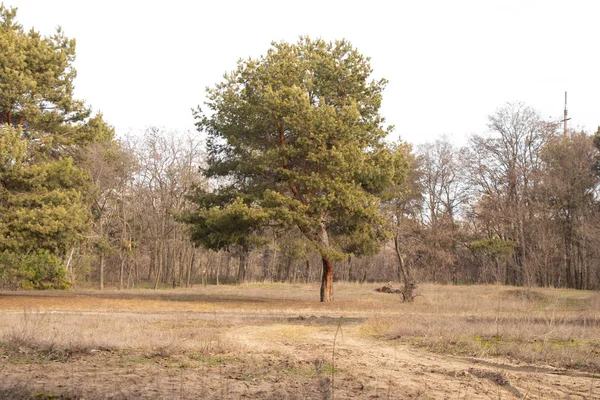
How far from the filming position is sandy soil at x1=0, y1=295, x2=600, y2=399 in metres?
6.69

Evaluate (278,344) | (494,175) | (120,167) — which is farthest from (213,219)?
(494,175)

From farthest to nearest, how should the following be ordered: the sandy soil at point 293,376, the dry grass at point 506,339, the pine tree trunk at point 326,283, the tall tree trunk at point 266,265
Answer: the tall tree trunk at point 266,265 → the pine tree trunk at point 326,283 → the dry grass at point 506,339 → the sandy soil at point 293,376

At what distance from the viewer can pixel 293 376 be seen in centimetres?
793

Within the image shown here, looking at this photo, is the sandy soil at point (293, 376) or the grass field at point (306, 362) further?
the grass field at point (306, 362)

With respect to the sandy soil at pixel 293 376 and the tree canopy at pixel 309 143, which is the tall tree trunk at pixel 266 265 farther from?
the sandy soil at pixel 293 376

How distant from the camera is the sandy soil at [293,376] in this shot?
6.69m

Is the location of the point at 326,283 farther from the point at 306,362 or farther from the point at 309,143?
the point at 306,362

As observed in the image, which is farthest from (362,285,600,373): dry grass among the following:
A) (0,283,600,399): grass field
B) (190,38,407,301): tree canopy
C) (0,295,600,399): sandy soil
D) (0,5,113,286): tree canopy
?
(0,5,113,286): tree canopy

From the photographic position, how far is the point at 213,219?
2623cm

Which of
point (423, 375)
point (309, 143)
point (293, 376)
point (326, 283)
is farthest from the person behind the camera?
point (326, 283)

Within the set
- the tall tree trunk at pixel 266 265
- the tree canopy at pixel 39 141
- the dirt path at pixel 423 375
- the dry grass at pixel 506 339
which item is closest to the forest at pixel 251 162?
the tree canopy at pixel 39 141

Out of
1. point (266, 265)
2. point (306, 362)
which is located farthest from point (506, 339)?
point (266, 265)

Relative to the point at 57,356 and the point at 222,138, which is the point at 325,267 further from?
the point at 57,356

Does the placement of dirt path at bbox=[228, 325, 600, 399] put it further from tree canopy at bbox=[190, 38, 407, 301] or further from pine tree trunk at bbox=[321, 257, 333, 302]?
pine tree trunk at bbox=[321, 257, 333, 302]
